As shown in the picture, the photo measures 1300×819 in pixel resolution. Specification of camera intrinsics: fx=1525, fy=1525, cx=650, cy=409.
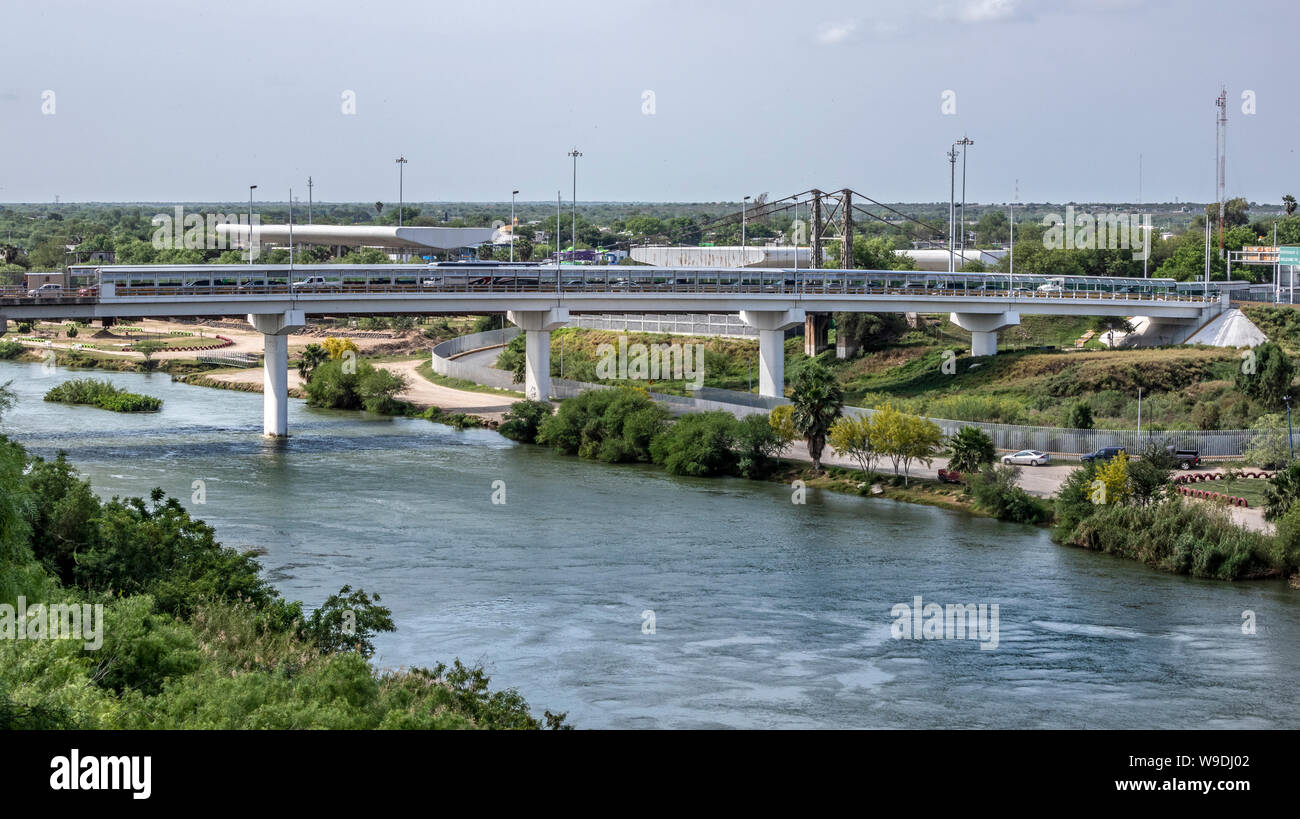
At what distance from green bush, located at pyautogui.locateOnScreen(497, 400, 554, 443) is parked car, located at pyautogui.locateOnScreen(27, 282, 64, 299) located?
19434mm

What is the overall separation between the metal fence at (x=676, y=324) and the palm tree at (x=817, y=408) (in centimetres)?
3726

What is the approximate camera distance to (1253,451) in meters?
55.3

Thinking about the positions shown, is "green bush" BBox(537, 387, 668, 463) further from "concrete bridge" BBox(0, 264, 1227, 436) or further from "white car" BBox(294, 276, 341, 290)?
"white car" BBox(294, 276, 341, 290)

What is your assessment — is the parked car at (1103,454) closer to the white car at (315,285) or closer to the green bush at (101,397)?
the white car at (315,285)

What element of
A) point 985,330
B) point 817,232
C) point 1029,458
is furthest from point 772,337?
point 817,232

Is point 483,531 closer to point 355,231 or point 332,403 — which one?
point 332,403

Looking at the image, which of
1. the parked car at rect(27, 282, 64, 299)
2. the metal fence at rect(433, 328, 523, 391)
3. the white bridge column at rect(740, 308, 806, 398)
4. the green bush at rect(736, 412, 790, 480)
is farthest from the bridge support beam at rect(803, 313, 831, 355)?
the parked car at rect(27, 282, 64, 299)

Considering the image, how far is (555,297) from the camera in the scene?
72.8 meters

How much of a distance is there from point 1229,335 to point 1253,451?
30140mm

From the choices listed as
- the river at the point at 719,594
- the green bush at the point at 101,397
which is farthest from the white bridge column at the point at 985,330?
the green bush at the point at 101,397

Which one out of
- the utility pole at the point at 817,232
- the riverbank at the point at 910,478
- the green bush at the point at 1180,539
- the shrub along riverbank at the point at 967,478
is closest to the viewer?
the green bush at the point at 1180,539

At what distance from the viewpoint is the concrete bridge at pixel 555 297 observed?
211 feet

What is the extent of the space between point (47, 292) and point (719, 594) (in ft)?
120
